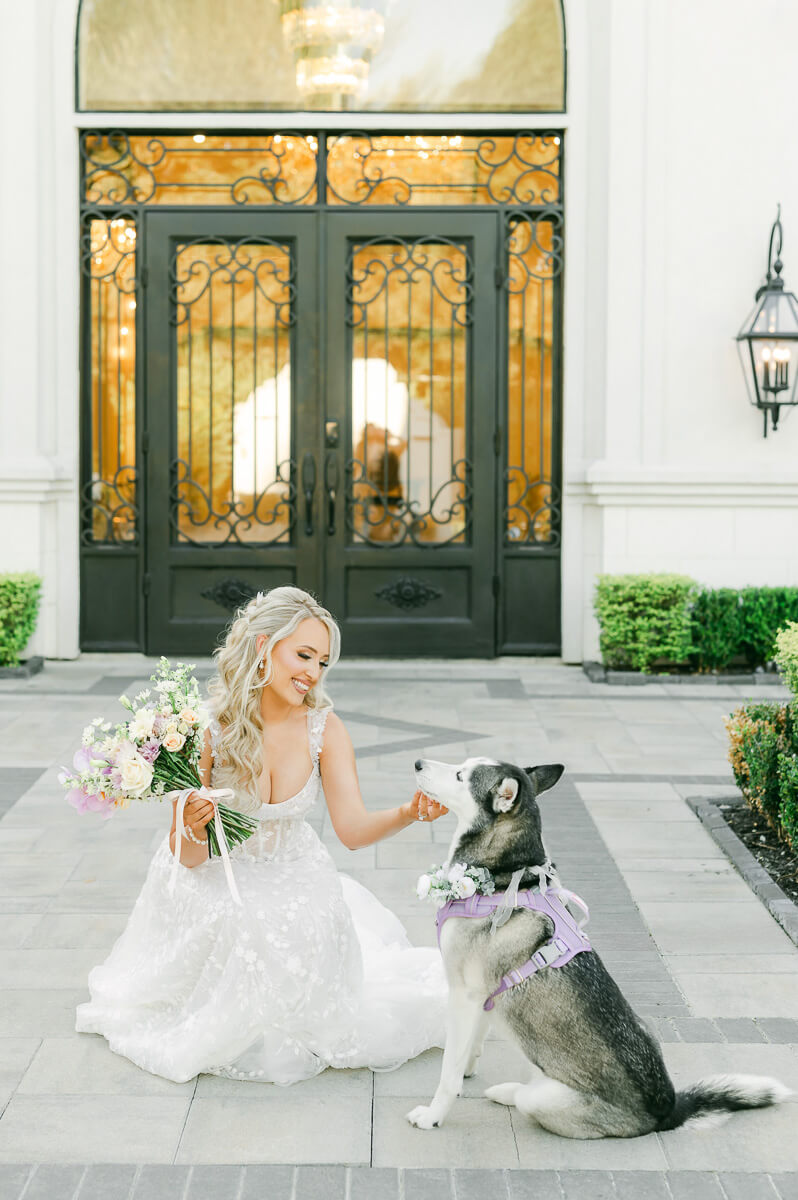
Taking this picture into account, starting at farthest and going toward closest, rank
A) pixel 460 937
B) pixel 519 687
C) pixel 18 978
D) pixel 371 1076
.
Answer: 1. pixel 519 687
2. pixel 18 978
3. pixel 371 1076
4. pixel 460 937

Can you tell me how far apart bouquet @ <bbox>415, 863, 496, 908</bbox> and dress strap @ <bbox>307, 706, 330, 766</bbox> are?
70 centimetres

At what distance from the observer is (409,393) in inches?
433

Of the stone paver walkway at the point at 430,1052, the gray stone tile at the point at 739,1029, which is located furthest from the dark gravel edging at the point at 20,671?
the gray stone tile at the point at 739,1029

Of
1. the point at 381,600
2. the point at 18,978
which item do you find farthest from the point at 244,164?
the point at 18,978

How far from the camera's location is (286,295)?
1093 centimetres

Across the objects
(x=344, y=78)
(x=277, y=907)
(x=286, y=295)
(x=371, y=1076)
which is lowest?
(x=371, y=1076)

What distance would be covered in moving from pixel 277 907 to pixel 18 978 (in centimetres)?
112

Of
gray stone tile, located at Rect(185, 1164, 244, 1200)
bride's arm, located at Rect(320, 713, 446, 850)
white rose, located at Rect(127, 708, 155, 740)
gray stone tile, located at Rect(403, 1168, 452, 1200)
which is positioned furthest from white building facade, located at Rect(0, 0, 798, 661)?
gray stone tile, located at Rect(185, 1164, 244, 1200)

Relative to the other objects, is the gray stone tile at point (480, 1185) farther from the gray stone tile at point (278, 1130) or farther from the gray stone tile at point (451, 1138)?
the gray stone tile at point (278, 1130)

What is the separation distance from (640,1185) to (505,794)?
96 centimetres

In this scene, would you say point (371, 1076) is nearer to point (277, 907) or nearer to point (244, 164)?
point (277, 907)

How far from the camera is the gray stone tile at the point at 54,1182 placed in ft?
10.7

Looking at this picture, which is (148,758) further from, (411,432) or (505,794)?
(411,432)

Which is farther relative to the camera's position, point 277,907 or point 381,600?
point 381,600
